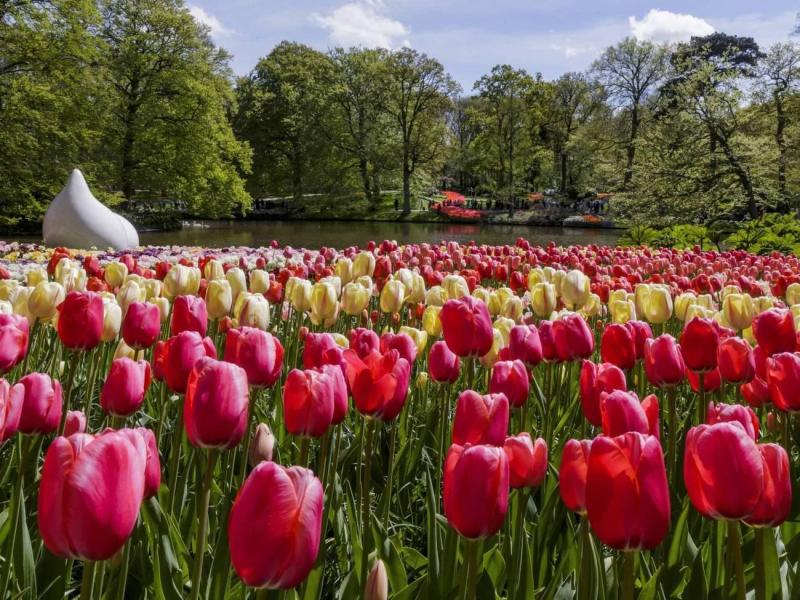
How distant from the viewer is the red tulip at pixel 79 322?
1.94m

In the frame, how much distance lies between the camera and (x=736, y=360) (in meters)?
1.99

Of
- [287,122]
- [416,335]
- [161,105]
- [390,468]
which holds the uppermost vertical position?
[287,122]

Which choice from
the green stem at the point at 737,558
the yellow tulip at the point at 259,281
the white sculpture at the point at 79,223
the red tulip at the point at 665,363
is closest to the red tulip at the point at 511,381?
the red tulip at the point at 665,363

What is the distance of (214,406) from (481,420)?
1.66ft

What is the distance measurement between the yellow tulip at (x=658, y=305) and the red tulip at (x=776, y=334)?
36.8 inches

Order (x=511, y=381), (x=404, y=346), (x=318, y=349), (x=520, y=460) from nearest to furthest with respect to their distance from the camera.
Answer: (x=520, y=460) < (x=318, y=349) < (x=511, y=381) < (x=404, y=346)

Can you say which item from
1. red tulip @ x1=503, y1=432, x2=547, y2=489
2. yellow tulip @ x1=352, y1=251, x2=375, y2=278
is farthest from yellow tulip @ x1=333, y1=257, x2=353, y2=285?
red tulip @ x1=503, y1=432, x2=547, y2=489

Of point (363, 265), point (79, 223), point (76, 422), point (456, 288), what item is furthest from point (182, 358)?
point (79, 223)

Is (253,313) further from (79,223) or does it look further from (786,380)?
(79,223)

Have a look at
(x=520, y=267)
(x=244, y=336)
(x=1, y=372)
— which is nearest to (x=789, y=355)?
(x=244, y=336)

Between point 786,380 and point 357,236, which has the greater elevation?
point 786,380

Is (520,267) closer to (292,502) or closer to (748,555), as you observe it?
(748,555)

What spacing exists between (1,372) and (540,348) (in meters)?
1.47

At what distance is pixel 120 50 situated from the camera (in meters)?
31.3
